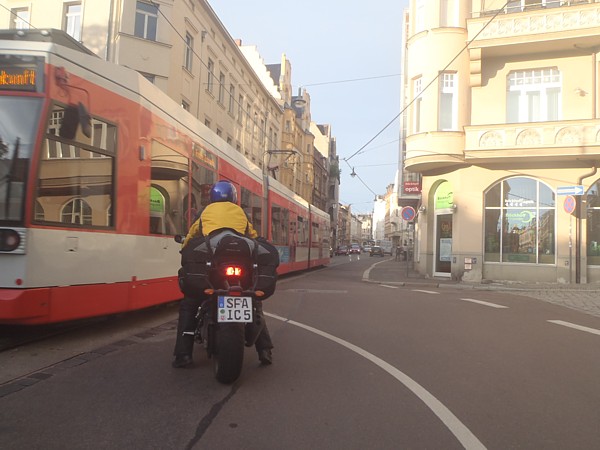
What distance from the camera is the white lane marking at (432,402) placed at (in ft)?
10.3

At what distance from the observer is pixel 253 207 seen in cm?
1302

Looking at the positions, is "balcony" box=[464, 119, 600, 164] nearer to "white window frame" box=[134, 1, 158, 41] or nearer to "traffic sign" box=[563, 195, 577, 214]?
"traffic sign" box=[563, 195, 577, 214]

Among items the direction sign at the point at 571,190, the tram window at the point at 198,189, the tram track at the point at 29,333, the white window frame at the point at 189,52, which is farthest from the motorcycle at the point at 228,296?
the white window frame at the point at 189,52

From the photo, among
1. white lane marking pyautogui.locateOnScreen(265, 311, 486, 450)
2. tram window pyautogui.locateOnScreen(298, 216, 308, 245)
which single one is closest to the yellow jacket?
white lane marking pyautogui.locateOnScreen(265, 311, 486, 450)

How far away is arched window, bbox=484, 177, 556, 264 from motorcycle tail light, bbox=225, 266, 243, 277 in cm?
1622

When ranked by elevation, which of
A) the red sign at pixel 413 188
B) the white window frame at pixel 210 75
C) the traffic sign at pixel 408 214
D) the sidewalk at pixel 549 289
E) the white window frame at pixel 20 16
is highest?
the white window frame at pixel 20 16

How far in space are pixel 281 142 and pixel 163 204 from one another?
139 ft

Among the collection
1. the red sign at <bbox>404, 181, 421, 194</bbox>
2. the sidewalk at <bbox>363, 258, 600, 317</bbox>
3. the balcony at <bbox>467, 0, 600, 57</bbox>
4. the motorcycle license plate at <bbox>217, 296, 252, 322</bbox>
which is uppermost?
the balcony at <bbox>467, 0, 600, 57</bbox>

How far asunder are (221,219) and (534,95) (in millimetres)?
17535

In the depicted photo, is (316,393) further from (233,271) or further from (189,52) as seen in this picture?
(189,52)

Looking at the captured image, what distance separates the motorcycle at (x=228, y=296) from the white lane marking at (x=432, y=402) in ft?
4.65

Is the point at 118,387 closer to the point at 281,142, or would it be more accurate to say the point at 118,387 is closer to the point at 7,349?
the point at 7,349

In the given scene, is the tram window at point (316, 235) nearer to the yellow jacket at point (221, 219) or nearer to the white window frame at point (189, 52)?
the white window frame at point (189, 52)

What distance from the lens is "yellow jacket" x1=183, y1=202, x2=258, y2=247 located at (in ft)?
14.4
